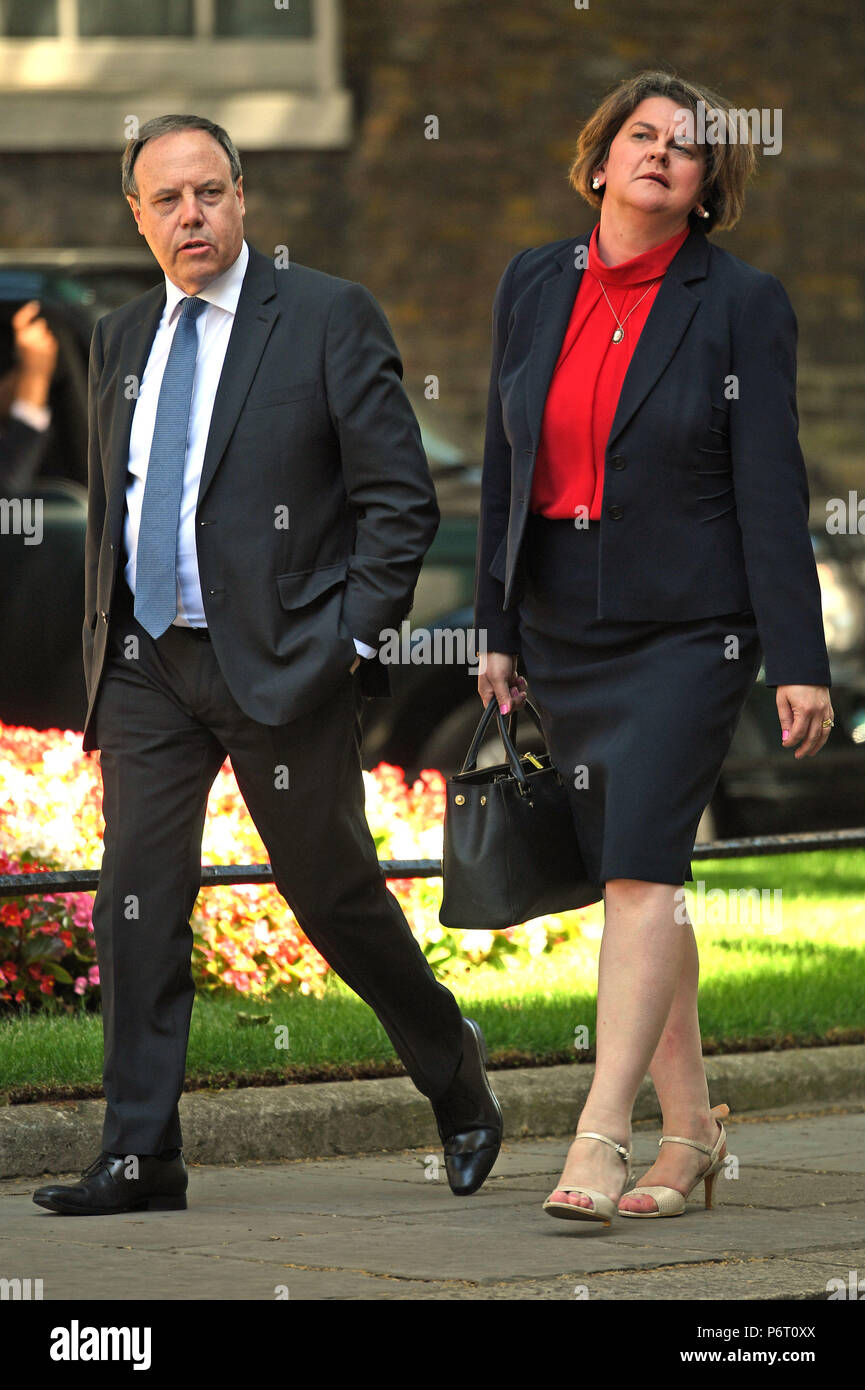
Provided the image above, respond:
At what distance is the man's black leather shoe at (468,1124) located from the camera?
486cm

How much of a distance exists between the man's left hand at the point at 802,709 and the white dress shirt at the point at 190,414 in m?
0.84

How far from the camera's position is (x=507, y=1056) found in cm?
601

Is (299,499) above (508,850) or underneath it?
above

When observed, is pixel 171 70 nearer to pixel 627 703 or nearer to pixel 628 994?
pixel 627 703

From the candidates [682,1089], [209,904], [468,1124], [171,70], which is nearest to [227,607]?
[468,1124]

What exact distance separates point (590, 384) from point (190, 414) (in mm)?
808

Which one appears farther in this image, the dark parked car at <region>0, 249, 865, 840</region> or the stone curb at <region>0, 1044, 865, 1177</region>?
the dark parked car at <region>0, 249, 865, 840</region>

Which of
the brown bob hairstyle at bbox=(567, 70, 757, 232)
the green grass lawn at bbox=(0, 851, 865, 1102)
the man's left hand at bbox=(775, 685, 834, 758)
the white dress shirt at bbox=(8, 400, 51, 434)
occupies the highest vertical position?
the white dress shirt at bbox=(8, 400, 51, 434)

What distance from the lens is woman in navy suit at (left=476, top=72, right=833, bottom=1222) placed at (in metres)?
4.39

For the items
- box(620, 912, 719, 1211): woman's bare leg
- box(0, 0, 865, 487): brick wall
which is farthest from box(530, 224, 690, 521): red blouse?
box(0, 0, 865, 487): brick wall

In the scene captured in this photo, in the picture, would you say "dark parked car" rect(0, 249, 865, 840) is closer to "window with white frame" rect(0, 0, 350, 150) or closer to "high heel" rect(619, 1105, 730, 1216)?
"high heel" rect(619, 1105, 730, 1216)

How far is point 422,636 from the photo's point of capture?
27.7 feet

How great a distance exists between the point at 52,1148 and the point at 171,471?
5.07 ft

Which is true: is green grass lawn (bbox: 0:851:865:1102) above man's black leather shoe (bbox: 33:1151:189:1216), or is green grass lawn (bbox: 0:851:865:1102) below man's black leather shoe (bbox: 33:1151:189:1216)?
above
